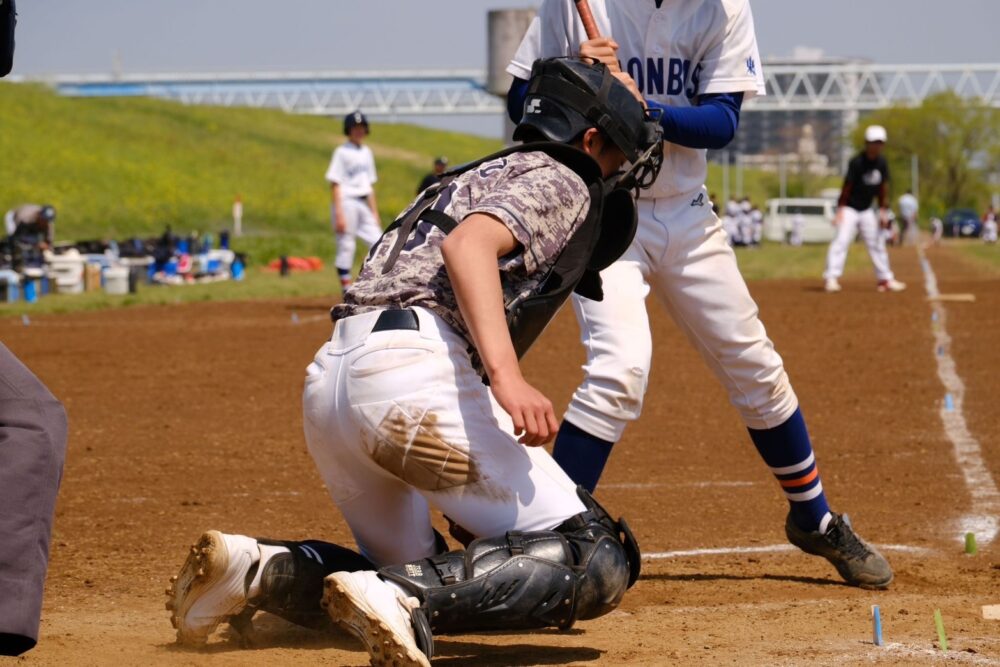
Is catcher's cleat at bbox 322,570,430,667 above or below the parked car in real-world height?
above

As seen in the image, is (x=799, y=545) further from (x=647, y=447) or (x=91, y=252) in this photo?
(x=91, y=252)

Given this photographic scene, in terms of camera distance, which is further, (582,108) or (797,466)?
(797,466)

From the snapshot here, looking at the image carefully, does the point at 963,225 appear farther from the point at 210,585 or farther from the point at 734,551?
the point at 210,585

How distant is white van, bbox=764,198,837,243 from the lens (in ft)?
203

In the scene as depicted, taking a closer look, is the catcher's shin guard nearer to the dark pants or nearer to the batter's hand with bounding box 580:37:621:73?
the dark pants

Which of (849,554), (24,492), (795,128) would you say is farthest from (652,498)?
A: (795,128)

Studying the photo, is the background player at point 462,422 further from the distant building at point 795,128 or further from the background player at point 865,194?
the distant building at point 795,128

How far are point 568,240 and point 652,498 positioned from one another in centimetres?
301

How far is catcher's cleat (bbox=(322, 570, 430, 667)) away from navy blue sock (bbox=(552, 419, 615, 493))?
1301mm

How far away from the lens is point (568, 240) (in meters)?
3.80

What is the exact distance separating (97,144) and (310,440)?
210 feet

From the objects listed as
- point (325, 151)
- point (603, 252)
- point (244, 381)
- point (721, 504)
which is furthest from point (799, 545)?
point (325, 151)

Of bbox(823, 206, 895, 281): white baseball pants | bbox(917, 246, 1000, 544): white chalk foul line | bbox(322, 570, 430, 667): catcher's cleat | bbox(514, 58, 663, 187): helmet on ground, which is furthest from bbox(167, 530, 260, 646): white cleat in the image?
bbox(823, 206, 895, 281): white baseball pants

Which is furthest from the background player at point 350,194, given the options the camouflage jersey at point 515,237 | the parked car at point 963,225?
the parked car at point 963,225
